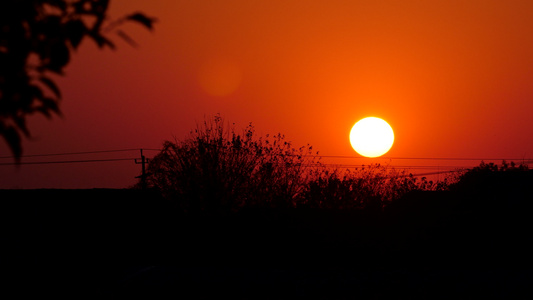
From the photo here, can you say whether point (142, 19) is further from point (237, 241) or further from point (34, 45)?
point (237, 241)

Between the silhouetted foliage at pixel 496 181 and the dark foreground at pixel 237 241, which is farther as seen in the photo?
the silhouetted foliage at pixel 496 181

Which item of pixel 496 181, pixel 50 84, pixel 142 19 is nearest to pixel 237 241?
pixel 496 181

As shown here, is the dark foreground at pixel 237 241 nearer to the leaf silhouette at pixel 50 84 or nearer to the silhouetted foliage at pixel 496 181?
the silhouetted foliage at pixel 496 181

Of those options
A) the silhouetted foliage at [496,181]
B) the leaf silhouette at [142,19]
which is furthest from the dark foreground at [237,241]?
the leaf silhouette at [142,19]

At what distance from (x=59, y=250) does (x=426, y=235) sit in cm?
1525

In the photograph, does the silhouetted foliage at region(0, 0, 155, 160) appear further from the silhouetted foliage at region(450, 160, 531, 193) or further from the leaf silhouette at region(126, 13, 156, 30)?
the silhouetted foliage at region(450, 160, 531, 193)

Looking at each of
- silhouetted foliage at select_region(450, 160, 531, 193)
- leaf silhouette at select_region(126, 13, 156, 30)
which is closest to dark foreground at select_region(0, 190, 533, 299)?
silhouetted foliage at select_region(450, 160, 531, 193)

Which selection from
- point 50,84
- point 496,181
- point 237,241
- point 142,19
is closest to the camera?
point 50,84

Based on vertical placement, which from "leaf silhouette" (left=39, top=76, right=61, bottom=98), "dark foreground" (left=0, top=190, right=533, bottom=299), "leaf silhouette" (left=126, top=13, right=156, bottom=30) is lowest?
"dark foreground" (left=0, top=190, right=533, bottom=299)

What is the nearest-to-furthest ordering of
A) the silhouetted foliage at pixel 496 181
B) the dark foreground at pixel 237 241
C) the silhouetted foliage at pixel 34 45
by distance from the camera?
the silhouetted foliage at pixel 34 45, the dark foreground at pixel 237 241, the silhouetted foliage at pixel 496 181

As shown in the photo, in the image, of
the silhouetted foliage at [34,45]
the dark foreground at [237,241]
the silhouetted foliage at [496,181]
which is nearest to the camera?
the silhouetted foliage at [34,45]

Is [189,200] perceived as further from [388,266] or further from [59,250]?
[388,266]

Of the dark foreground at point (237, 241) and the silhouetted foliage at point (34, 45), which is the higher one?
the silhouetted foliage at point (34, 45)

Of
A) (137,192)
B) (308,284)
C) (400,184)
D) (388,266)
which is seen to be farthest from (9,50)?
(400,184)
